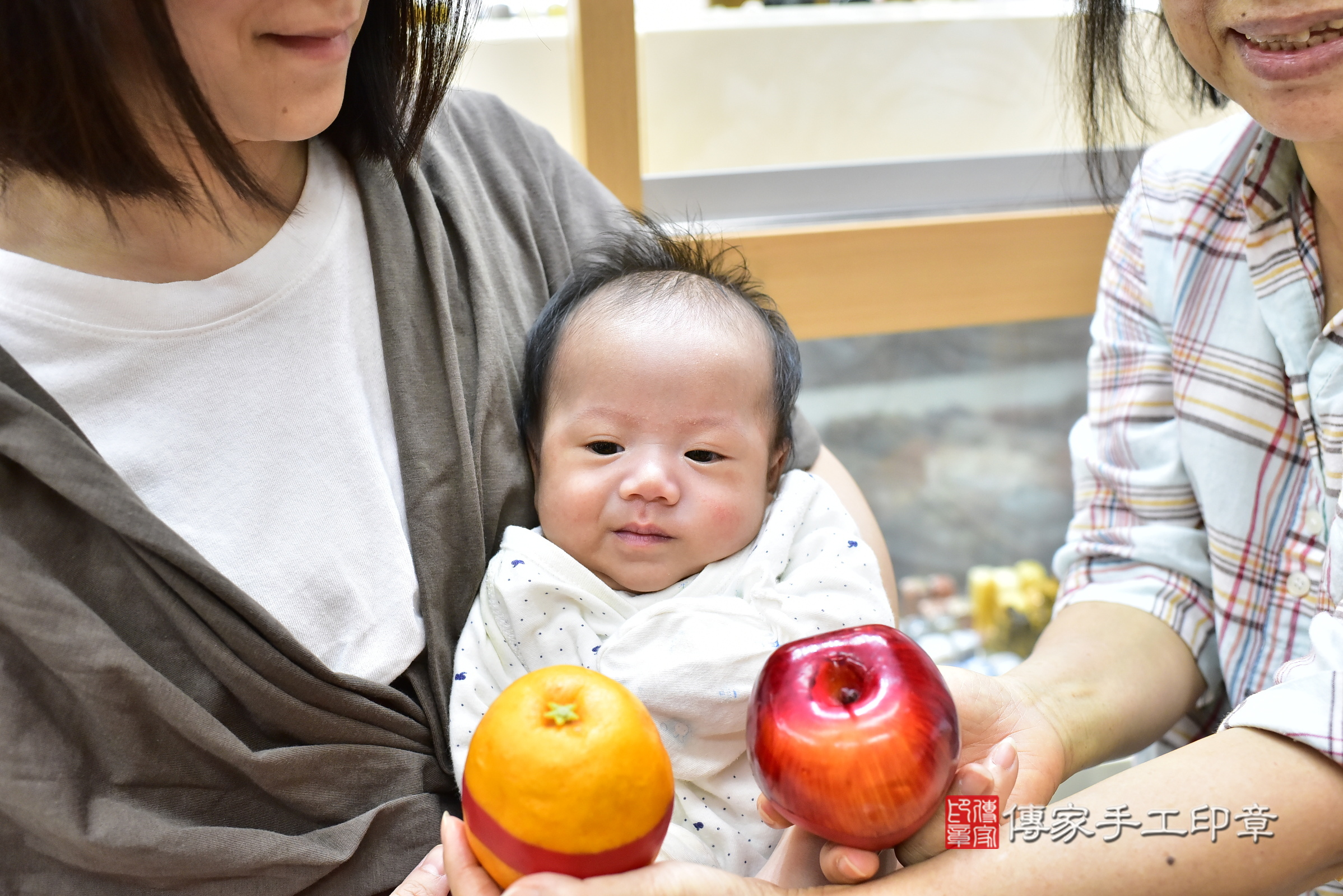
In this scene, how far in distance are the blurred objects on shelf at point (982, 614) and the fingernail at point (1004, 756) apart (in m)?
1.54

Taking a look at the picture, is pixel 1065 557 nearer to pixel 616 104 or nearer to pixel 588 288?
pixel 588 288

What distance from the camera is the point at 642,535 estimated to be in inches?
43.1

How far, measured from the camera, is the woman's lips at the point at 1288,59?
Answer: 0.96m

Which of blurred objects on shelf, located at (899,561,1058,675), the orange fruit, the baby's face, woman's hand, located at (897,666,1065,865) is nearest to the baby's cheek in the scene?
the baby's face

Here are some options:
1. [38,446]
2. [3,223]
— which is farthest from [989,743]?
[3,223]

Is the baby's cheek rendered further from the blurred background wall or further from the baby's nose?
the blurred background wall

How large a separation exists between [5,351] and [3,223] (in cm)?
15

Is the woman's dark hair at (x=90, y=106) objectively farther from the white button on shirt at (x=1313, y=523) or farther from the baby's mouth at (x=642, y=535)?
the white button on shirt at (x=1313, y=523)

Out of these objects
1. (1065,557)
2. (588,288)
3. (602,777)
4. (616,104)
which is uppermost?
(616,104)

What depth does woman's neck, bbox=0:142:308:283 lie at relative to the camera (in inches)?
35.6

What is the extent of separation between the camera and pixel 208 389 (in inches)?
36.8

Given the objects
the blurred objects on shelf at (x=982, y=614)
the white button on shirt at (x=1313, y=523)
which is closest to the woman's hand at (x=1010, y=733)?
the white button on shirt at (x=1313, y=523)

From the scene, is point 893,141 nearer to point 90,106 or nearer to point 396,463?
point 396,463

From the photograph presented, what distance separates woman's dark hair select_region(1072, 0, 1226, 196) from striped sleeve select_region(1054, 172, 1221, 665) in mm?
137
